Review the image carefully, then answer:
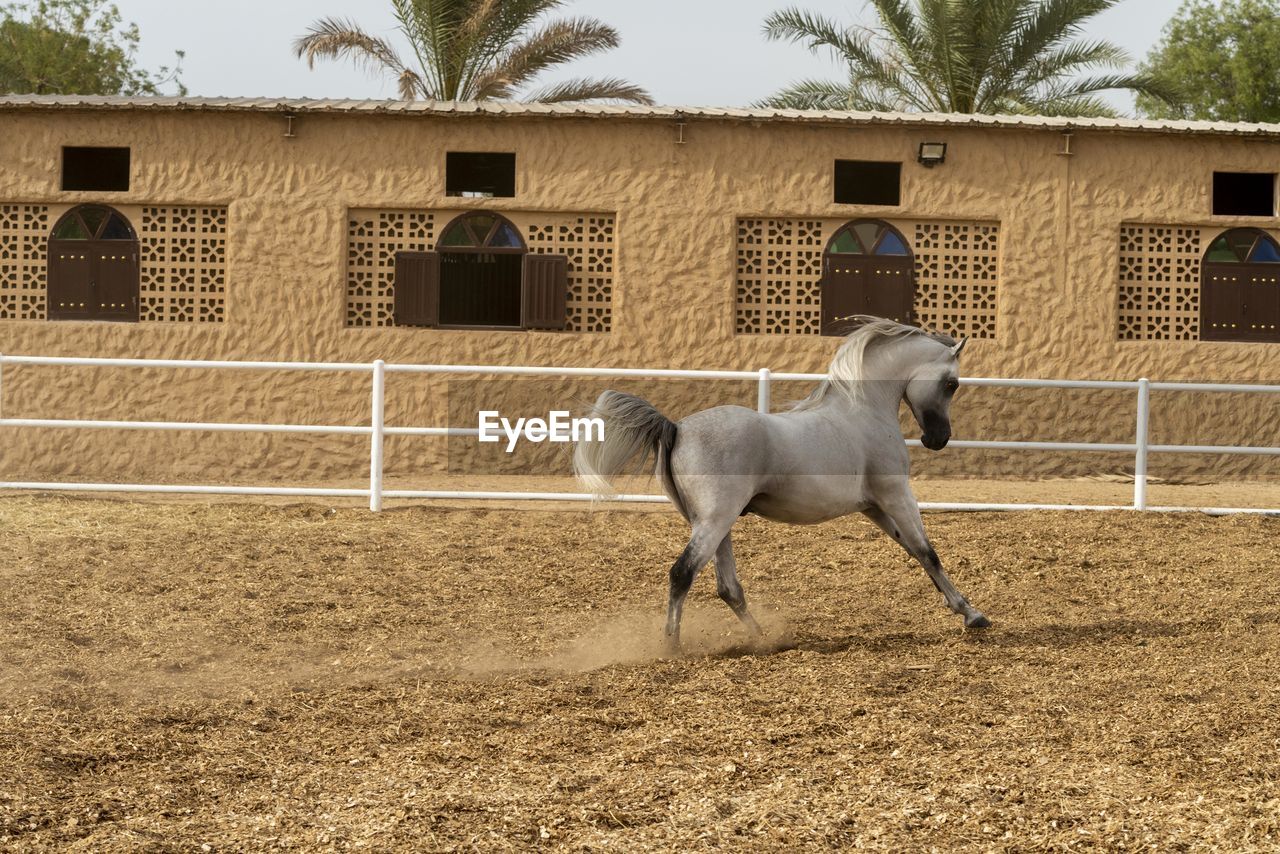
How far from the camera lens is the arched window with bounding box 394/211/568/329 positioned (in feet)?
44.9

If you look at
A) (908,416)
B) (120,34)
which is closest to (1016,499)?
(908,416)

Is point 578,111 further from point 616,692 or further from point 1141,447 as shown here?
point 616,692

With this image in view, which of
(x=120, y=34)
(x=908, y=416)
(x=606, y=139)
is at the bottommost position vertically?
(x=908, y=416)

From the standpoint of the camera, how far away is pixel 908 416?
13.4 meters

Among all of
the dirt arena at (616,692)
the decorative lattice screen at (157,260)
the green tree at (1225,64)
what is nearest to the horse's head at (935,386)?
the dirt arena at (616,692)

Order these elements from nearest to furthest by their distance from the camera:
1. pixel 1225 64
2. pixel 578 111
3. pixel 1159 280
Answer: pixel 578 111
pixel 1159 280
pixel 1225 64

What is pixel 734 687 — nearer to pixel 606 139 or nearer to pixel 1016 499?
pixel 1016 499

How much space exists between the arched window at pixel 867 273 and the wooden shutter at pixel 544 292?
2617mm

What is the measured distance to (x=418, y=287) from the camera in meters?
13.7

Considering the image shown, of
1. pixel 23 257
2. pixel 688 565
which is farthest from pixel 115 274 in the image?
pixel 688 565

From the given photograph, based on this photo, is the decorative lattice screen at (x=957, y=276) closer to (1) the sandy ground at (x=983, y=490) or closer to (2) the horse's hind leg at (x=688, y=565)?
(1) the sandy ground at (x=983, y=490)

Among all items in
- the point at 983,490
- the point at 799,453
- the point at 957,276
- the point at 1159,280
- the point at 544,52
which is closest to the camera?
the point at 799,453

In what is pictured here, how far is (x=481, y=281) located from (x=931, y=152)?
15.2 feet

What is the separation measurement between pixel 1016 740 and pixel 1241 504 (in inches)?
319
